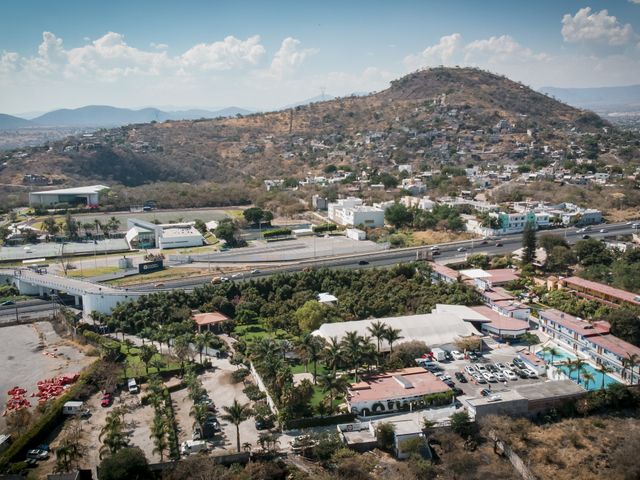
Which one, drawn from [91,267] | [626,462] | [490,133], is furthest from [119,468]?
[490,133]

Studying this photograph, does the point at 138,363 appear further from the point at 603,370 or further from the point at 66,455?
the point at 603,370

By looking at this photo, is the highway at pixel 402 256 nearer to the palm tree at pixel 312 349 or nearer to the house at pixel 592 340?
the house at pixel 592 340

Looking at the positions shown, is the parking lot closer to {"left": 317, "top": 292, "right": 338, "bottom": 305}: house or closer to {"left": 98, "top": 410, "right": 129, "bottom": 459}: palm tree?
{"left": 317, "top": 292, "right": 338, "bottom": 305}: house

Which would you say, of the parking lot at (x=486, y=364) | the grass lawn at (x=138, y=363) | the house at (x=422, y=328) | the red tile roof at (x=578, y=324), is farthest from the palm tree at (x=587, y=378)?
the grass lawn at (x=138, y=363)

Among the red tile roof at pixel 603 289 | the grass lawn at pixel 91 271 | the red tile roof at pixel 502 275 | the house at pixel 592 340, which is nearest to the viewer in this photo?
the house at pixel 592 340

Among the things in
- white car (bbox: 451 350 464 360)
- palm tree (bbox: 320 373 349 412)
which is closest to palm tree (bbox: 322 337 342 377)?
palm tree (bbox: 320 373 349 412)

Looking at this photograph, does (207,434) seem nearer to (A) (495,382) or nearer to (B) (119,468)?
(B) (119,468)

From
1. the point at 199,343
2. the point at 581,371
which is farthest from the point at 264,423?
the point at 581,371
